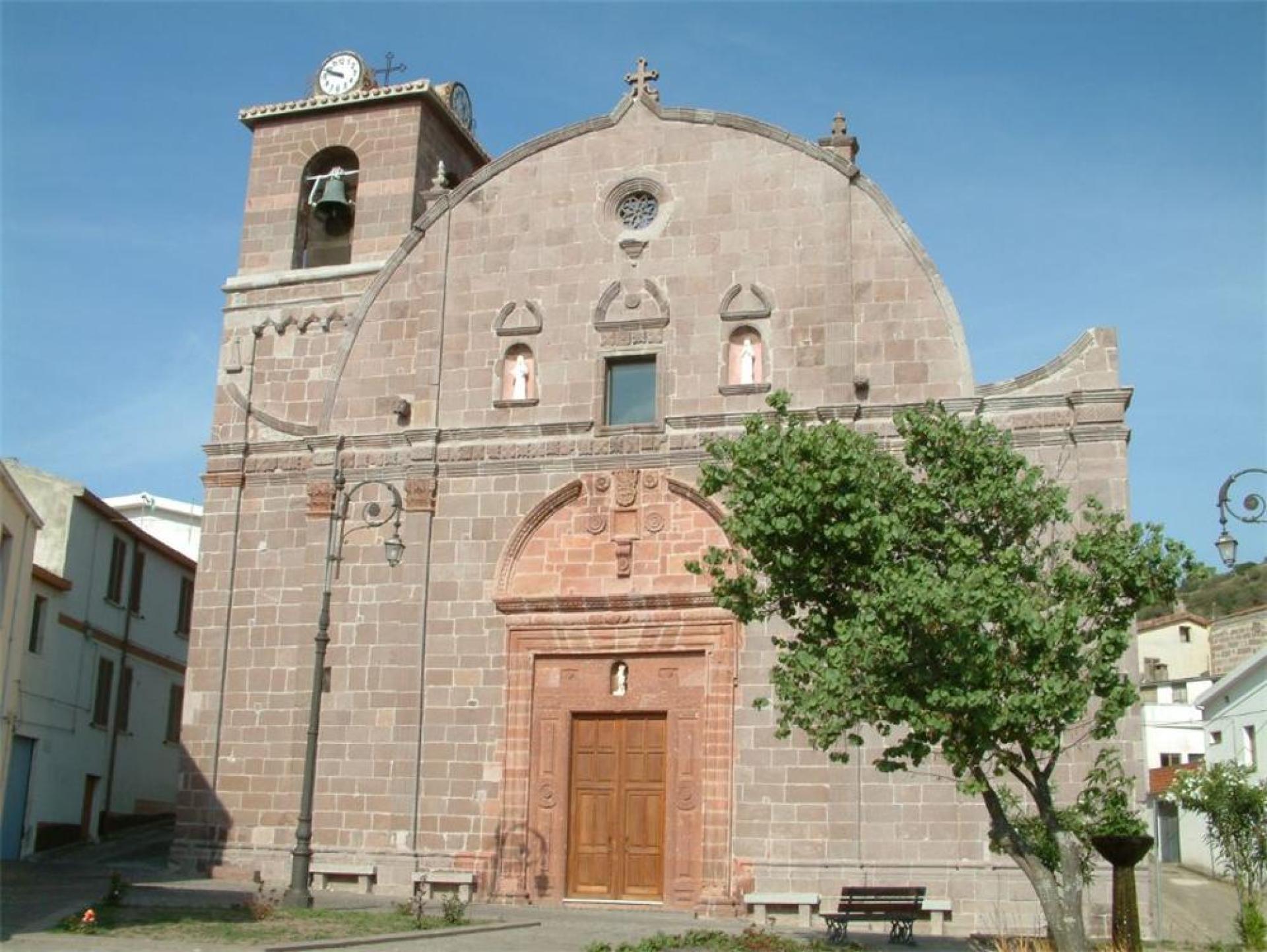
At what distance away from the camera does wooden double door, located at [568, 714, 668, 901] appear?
75.2 ft

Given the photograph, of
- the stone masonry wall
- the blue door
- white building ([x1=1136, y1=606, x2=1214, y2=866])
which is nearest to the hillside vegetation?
white building ([x1=1136, y1=606, x2=1214, y2=866])

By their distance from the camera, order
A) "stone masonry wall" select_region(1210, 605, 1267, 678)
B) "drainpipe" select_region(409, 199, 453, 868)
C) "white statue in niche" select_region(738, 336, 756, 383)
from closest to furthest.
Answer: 1. "drainpipe" select_region(409, 199, 453, 868)
2. "white statue in niche" select_region(738, 336, 756, 383)
3. "stone masonry wall" select_region(1210, 605, 1267, 678)

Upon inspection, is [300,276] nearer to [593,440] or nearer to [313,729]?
[593,440]

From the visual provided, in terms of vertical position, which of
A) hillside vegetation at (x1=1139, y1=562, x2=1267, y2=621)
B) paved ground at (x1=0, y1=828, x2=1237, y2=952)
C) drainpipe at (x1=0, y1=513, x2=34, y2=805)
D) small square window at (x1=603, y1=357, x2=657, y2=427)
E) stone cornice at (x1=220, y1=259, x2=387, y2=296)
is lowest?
paved ground at (x1=0, y1=828, x2=1237, y2=952)

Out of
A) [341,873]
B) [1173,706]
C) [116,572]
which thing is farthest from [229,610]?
[1173,706]

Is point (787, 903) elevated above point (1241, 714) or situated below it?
below

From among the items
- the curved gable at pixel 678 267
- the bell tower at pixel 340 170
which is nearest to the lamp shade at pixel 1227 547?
the curved gable at pixel 678 267

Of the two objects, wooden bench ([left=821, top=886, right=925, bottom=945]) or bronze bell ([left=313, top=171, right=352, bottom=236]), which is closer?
wooden bench ([left=821, top=886, right=925, bottom=945])

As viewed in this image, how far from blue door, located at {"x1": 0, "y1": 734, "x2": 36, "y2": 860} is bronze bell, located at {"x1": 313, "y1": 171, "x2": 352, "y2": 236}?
11575 mm

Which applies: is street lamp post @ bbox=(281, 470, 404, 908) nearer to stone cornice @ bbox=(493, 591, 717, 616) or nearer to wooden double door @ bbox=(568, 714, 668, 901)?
stone cornice @ bbox=(493, 591, 717, 616)

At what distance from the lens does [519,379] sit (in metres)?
25.5

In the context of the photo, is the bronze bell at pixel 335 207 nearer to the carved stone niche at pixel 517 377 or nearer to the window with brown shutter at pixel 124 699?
the carved stone niche at pixel 517 377

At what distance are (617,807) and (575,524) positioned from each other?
4.62 m

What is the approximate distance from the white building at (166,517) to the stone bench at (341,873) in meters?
21.2
